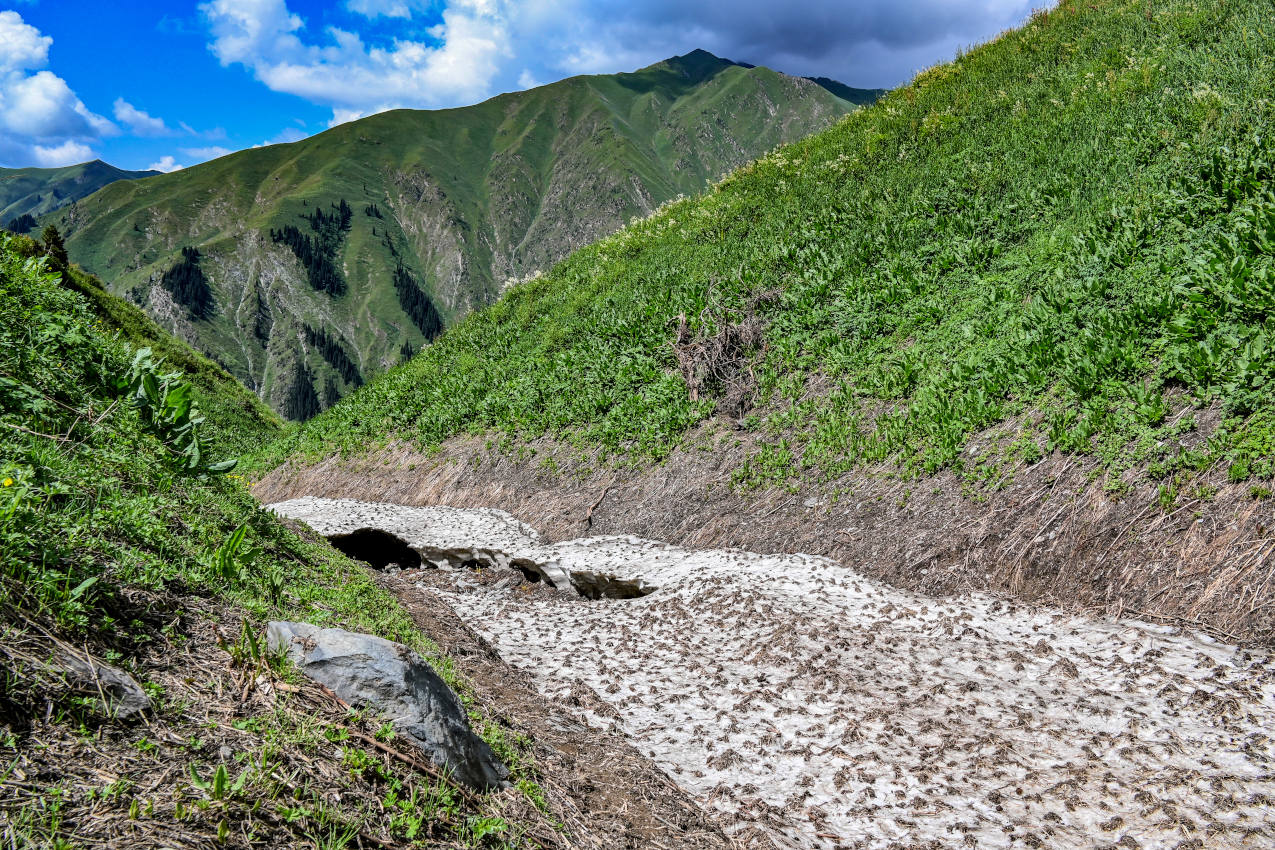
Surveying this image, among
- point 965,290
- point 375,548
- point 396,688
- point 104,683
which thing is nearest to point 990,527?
point 965,290

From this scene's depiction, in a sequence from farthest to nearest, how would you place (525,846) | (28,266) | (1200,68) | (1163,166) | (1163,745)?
(1200,68) → (1163,166) → (28,266) → (1163,745) → (525,846)

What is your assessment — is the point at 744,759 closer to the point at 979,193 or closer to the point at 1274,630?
the point at 1274,630

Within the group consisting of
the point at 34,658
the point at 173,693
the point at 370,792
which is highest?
the point at 34,658

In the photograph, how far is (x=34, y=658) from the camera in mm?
2938

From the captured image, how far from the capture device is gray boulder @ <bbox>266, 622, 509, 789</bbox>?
3742mm

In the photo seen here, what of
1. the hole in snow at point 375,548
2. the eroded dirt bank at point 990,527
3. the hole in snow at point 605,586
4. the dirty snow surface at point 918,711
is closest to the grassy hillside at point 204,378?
the hole in snow at point 375,548

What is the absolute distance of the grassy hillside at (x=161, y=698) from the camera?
2596mm

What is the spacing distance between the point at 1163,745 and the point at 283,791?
6029 mm

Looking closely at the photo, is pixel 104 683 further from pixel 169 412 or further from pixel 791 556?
pixel 791 556

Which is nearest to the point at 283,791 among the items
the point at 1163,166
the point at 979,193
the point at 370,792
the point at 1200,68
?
the point at 370,792

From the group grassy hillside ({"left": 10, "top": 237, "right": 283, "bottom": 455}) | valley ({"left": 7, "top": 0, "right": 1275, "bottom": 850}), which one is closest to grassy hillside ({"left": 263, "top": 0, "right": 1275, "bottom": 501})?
valley ({"left": 7, "top": 0, "right": 1275, "bottom": 850})

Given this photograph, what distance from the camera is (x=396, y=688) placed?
12.5 ft

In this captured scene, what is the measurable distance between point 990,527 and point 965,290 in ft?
18.1

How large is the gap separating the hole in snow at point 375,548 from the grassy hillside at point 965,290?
4.51 meters
